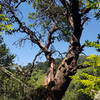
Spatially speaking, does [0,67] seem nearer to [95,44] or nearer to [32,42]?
[32,42]

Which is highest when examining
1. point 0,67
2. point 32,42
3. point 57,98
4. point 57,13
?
point 57,13

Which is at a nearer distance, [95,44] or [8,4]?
[95,44]

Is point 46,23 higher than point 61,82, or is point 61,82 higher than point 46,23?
point 46,23

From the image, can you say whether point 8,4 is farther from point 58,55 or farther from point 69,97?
point 69,97

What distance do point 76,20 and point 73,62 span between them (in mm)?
1953

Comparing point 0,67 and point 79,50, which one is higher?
point 79,50

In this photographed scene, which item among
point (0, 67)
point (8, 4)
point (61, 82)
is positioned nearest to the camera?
point (0, 67)

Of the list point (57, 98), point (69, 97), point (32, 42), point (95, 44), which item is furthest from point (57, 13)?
point (69, 97)

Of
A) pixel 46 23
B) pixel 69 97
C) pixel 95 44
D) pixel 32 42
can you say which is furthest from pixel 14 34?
pixel 69 97

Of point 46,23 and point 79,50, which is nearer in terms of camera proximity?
point 79,50

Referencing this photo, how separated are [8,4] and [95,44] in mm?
8059

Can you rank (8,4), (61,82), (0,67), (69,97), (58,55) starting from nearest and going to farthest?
1. (0,67)
2. (61,82)
3. (8,4)
4. (58,55)
5. (69,97)

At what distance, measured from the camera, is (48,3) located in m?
15.3

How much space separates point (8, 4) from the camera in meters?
14.0
